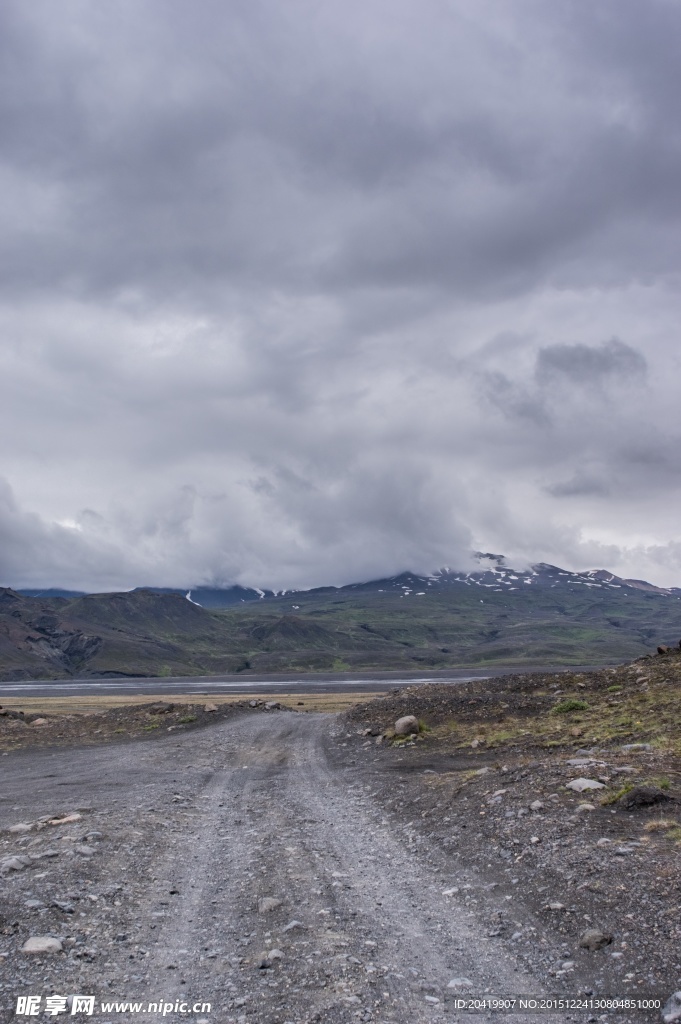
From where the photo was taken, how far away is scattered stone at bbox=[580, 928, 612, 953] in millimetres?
7789

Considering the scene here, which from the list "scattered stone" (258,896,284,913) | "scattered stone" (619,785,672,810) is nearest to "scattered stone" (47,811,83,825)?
"scattered stone" (258,896,284,913)

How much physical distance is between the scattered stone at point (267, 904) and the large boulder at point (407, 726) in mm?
20332

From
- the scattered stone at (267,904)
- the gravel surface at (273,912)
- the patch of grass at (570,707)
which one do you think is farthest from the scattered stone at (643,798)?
the patch of grass at (570,707)

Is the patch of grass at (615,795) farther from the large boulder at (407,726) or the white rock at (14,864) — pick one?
the large boulder at (407,726)

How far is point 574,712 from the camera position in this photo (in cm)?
2838

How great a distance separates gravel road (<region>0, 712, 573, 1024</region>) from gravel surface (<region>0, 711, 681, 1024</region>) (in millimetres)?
31

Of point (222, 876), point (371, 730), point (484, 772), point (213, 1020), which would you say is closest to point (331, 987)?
point (213, 1020)

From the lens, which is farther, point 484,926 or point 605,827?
point 605,827

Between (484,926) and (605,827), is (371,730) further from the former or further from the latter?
(484,926)

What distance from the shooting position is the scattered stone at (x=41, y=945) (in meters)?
7.99

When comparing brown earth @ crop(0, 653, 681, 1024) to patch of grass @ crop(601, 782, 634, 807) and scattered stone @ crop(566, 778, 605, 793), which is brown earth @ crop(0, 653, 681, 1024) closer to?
patch of grass @ crop(601, 782, 634, 807)

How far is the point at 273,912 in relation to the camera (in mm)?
9562

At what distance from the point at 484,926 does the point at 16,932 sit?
598 cm

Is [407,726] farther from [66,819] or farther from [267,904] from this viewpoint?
[267,904]
